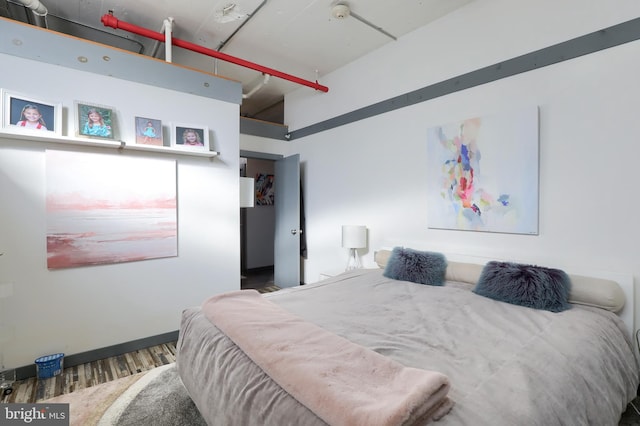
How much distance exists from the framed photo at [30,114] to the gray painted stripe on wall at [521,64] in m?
2.93

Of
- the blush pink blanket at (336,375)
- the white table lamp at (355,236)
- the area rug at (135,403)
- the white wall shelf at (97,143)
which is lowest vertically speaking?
the area rug at (135,403)

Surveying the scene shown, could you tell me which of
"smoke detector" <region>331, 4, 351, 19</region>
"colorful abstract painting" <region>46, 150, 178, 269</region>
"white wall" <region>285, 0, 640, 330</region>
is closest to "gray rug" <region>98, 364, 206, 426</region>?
"colorful abstract painting" <region>46, 150, 178, 269</region>

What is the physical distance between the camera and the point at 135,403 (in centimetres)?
198

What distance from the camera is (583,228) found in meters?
2.13

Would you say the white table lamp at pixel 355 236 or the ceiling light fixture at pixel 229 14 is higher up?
the ceiling light fixture at pixel 229 14

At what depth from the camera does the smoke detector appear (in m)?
2.70

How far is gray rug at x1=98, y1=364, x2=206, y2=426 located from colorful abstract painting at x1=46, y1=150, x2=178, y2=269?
115cm

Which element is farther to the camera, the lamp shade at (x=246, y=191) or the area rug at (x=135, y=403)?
the lamp shade at (x=246, y=191)

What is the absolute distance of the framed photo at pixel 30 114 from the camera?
2.21m

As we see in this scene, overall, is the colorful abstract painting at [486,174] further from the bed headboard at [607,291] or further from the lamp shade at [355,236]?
the lamp shade at [355,236]

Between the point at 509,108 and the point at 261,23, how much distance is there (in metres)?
2.44

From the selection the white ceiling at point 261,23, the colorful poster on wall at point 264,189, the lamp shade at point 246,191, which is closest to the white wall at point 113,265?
the lamp shade at point 246,191

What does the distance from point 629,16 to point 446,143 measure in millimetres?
1351

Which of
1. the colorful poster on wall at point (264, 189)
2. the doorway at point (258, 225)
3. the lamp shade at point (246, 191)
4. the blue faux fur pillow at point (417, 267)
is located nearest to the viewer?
the blue faux fur pillow at point (417, 267)
